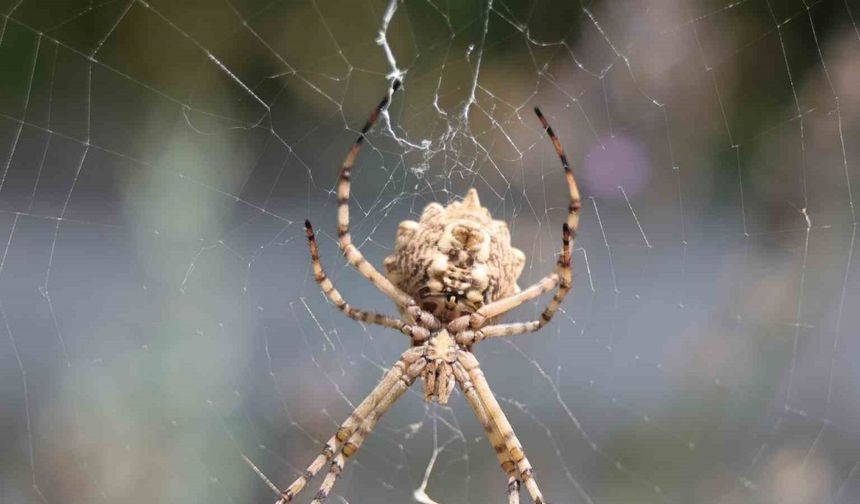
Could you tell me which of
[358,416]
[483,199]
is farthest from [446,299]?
[483,199]

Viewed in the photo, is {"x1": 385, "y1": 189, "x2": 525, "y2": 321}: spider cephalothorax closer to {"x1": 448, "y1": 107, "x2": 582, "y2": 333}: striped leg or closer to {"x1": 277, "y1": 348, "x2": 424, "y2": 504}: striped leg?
{"x1": 448, "y1": 107, "x2": 582, "y2": 333}: striped leg

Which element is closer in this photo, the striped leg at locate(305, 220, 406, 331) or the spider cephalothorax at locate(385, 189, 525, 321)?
the spider cephalothorax at locate(385, 189, 525, 321)

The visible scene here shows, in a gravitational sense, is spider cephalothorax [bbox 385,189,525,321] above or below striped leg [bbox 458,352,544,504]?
above

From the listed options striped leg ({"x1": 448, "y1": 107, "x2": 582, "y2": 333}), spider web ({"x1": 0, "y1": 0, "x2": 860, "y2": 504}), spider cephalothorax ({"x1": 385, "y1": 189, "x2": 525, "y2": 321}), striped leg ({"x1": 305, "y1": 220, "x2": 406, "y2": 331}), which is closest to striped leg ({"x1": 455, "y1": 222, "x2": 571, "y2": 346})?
striped leg ({"x1": 448, "y1": 107, "x2": 582, "y2": 333})

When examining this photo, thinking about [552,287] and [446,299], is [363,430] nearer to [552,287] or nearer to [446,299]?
[446,299]

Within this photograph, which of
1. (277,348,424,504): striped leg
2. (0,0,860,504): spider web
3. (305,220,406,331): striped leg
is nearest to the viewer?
(305,220,406,331): striped leg

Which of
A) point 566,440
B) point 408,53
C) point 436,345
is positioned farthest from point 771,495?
point 408,53

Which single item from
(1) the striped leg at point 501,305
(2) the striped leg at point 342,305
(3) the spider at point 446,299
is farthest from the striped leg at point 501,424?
(2) the striped leg at point 342,305
